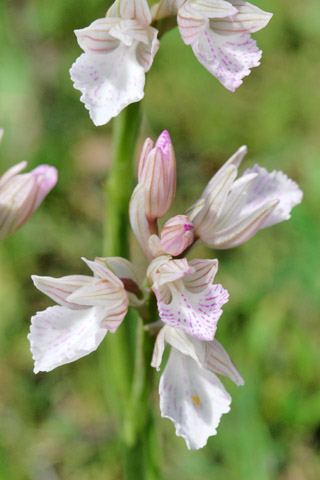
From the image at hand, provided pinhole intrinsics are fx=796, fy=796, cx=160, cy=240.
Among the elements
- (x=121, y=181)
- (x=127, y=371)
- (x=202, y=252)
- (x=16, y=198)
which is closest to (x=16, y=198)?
(x=16, y=198)

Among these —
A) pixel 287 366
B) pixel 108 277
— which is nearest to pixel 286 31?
pixel 287 366

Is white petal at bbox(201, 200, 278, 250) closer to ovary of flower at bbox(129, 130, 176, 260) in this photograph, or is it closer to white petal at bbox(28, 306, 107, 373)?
ovary of flower at bbox(129, 130, 176, 260)

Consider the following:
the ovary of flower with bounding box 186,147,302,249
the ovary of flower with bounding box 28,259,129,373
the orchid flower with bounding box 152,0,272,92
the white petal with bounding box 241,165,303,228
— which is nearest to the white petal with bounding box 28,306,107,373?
the ovary of flower with bounding box 28,259,129,373

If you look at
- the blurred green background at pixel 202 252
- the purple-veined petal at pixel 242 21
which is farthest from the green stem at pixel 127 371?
the purple-veined petal at pixel 242 21

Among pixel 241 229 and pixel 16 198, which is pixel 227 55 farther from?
pixel 16 198

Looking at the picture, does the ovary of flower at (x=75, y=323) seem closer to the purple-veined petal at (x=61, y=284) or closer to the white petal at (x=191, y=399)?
the purple-veined petal at (x=61, y=284)

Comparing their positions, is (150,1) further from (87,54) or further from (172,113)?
(172,113)
